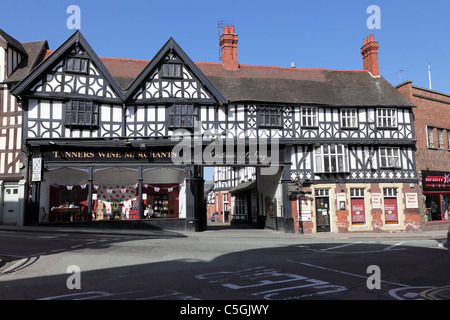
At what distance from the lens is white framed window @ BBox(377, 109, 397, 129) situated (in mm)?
24328

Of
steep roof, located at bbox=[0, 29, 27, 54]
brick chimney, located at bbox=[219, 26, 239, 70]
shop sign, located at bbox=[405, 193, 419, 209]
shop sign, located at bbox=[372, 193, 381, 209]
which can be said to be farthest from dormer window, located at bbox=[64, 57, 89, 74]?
shop sign, located at bbox=[405, 193, 419, 209]

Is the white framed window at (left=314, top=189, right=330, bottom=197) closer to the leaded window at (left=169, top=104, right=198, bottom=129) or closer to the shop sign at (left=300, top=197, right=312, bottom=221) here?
the shop sign at (left=300, top=197, right=312, bottom=221)

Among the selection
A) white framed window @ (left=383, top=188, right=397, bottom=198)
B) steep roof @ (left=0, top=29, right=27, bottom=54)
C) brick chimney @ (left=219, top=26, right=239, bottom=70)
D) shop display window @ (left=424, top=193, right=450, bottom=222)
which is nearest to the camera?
steep roof @ (left=0, top=29, right=27, bottom=54)

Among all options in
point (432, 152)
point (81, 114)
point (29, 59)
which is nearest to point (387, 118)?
point (432, 152)

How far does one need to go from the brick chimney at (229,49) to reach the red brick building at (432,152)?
38.8ft

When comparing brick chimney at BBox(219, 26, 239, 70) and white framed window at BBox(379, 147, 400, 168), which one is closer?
white framed window at BBox(379, 147, 400, 168)

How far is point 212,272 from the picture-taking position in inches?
360

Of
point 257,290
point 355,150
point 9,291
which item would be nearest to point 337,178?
point 355,150

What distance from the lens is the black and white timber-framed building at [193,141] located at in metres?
20.9

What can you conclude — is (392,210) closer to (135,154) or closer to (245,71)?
(245,71)

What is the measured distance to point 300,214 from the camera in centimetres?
2306

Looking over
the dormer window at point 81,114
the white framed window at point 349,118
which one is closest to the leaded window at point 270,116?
the white framed window at point 349,118

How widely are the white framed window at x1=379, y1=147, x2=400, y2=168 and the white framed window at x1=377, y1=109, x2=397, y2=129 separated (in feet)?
4.95

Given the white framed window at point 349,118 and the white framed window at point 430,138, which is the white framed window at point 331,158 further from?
the white framed window at point 430,138
